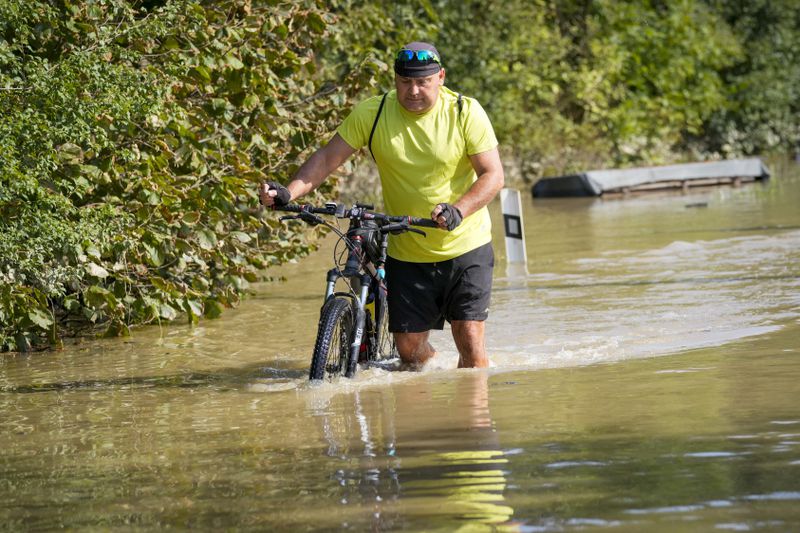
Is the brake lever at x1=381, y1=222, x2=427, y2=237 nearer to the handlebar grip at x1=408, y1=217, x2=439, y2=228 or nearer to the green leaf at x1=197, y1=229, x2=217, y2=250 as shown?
the handlebar grip at x1=408, y1=217, x2=439, y2=228

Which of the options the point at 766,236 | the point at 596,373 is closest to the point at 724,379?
the point at 596,373

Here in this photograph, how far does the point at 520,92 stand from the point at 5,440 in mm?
23436

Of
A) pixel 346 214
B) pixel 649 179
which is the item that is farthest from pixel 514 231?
pixel 649 179

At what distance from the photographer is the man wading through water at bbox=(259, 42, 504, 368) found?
23.4 feet

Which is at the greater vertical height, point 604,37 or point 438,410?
point 604,37

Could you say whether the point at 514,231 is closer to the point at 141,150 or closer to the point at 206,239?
the point at 206,239

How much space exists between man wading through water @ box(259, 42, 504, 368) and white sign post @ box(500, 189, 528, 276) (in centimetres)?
628

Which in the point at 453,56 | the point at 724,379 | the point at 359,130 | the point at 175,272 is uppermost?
the point at 453,56

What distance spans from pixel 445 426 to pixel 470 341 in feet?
5.29

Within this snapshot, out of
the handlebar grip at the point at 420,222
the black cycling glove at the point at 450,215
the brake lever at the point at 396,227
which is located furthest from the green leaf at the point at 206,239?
the black cycling glove at the point at 450,215

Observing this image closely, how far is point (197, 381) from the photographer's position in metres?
8.27

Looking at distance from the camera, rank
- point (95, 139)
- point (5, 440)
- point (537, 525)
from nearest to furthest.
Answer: point (537, 525) → point (5, 440) → point (95, 139)

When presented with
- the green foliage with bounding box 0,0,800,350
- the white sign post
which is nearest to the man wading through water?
the green foliage with bounding box 0,0,800,350

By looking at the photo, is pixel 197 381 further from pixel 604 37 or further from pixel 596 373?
pixel 604 37
